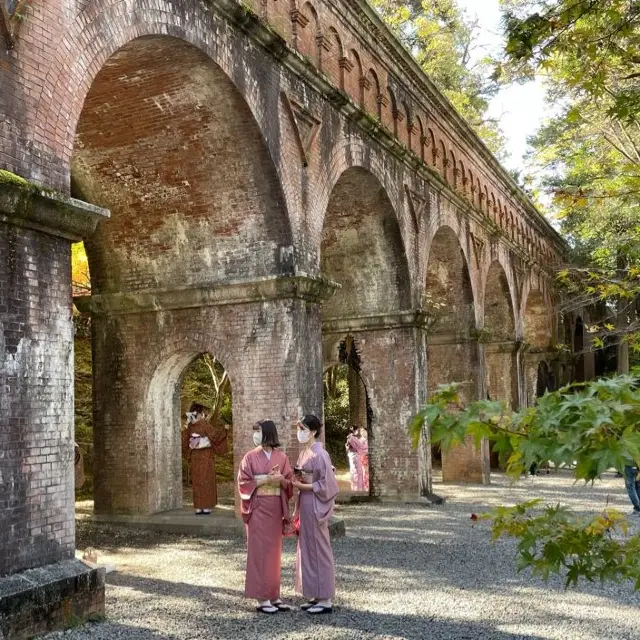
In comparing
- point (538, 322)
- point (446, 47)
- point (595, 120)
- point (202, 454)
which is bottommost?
point (202, 454)

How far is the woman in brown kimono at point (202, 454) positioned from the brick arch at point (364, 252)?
143 inches

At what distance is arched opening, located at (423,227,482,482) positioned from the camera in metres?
18.2

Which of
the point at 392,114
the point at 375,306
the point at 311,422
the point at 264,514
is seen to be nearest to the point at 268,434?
the point at 311,422

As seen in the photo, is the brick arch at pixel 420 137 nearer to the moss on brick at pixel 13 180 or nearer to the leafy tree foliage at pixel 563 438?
the moss on brick at pixel 13 180

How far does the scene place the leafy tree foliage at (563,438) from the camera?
7.13 ft

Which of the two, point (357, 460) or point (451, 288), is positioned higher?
point (451, 288)

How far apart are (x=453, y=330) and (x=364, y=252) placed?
4.90 metres

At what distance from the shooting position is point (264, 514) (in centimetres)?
640

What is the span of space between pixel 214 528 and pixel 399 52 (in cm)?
920

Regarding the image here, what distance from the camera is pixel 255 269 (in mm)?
10297

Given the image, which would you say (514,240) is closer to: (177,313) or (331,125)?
(331,125)

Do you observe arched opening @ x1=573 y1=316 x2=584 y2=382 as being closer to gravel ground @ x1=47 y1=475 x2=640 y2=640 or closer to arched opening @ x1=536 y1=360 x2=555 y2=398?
arched opening @ x1=536 y1=360 x2=555 y2=398

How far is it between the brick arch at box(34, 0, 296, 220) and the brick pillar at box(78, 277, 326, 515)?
3.24 meters

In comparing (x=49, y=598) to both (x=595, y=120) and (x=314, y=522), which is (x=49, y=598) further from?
(x=595, y=120)
